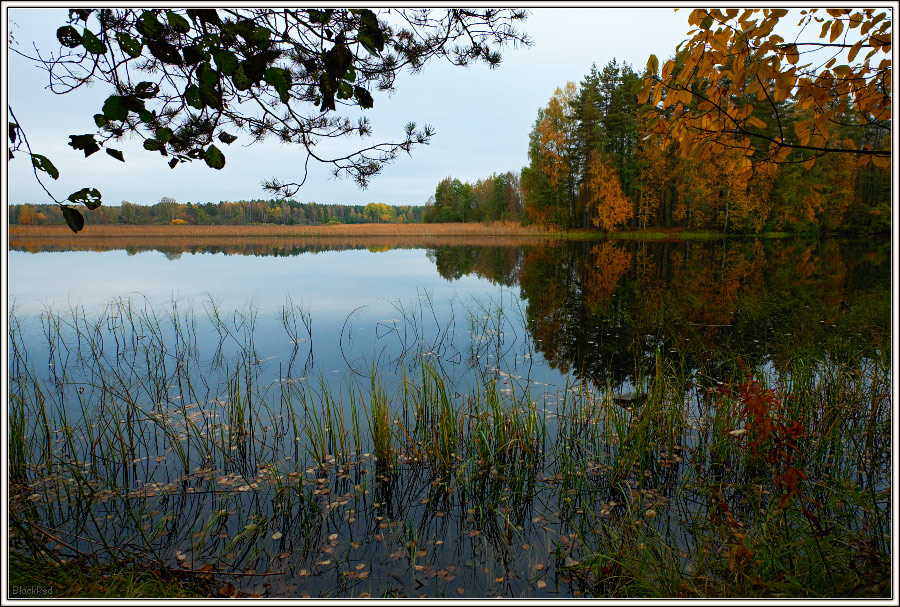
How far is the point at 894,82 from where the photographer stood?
2115mm

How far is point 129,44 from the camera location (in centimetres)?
211

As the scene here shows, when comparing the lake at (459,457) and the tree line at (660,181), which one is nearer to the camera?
the lake at (459,457)

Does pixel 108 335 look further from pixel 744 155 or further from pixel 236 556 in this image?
pixel 744 155

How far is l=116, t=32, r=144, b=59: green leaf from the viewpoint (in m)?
2.06

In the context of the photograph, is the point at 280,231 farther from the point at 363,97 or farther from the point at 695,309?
the point at 363,97

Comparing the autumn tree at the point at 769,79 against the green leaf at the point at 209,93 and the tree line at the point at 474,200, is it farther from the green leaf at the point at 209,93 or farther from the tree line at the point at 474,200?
the tree line at the point at 474,200

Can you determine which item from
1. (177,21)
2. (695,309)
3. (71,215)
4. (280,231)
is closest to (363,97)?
(177,21)

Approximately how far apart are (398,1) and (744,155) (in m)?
2.42

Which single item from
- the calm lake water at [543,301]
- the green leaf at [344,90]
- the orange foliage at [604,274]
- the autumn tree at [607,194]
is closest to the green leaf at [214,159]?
the green leaf at [344,90]

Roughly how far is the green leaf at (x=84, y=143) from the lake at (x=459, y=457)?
2207mm

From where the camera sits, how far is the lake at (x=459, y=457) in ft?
9.18

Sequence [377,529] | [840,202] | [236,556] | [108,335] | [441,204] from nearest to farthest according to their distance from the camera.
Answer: [236,556], [377,529], [108,335], [840,202], [441,204]

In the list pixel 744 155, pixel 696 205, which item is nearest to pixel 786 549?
pixel 744 155

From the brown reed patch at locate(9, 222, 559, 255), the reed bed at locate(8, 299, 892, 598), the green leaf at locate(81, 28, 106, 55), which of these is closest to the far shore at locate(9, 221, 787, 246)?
the brown reed patch at locate(9, 222, 559, 255)
